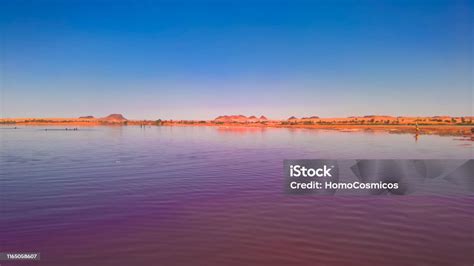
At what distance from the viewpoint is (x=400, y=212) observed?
14.3 m

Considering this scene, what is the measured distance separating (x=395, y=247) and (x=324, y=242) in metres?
2.10

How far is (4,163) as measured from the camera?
2866cm

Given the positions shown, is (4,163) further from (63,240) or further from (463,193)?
(463,193)

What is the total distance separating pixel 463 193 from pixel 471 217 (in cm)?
460

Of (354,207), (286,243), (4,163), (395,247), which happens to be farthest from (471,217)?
(4,163)

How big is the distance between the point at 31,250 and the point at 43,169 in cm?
1686

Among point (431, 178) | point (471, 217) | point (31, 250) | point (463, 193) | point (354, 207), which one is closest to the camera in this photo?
point (31, 250)

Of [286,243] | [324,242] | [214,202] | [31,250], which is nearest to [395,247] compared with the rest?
[324,242]

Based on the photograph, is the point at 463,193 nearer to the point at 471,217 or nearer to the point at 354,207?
the point at 471,217

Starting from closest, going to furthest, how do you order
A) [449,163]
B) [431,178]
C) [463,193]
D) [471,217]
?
[471,217], [463,193], [431,178], [449,163]

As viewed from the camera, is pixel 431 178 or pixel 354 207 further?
pixel 431 178

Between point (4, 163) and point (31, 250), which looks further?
point (4, 163)

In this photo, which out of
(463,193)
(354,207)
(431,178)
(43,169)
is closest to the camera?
(354,207)

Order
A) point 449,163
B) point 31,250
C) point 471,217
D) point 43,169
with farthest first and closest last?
point 449,163
point 43,169
point 471,217
point 31,250
